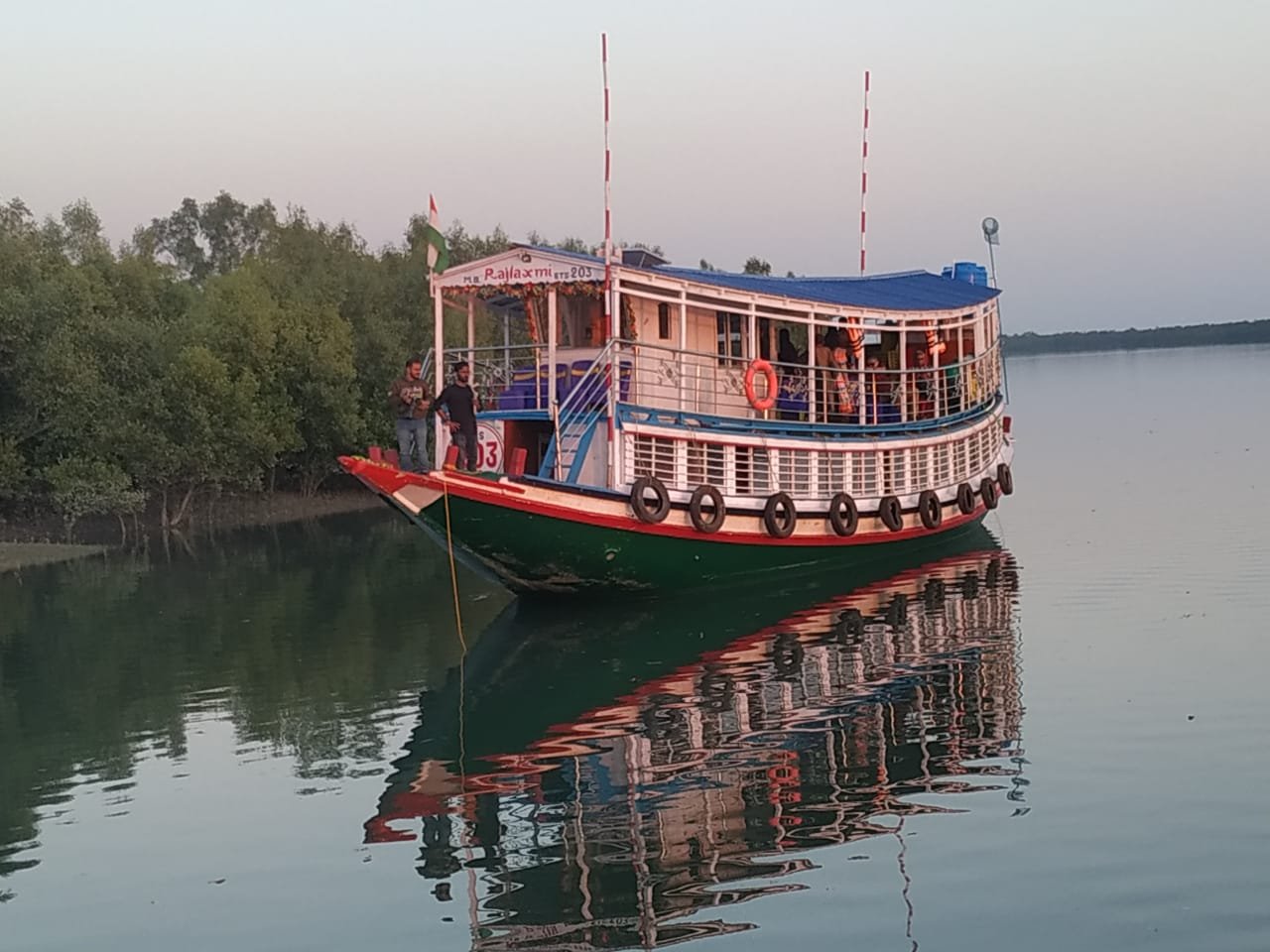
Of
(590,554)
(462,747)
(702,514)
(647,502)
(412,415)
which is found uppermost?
(412,415)

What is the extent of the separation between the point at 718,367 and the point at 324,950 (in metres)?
15.3

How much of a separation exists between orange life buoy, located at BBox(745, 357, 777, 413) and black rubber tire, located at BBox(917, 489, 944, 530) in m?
4.56

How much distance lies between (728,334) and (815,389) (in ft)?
6.43

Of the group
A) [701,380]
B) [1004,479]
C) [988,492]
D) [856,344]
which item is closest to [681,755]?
[701,380]

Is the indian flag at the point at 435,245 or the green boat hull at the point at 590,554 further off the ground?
the indian flag at the point at 435,245

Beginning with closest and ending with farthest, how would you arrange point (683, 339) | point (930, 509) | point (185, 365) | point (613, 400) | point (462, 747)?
point (462, 747)
point (613, 400)
point (683, 339)
point (930, 509)
point (185, 365)

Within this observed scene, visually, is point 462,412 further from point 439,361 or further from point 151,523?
point 151,523

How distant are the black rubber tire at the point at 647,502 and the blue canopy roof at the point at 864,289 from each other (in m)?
3.04

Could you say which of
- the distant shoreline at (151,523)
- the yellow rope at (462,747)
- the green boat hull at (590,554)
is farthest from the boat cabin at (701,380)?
the distant shoreline at (151,523)

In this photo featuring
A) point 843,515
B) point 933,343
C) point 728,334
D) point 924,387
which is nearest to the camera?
point 728,334

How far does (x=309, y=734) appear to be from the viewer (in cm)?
1658

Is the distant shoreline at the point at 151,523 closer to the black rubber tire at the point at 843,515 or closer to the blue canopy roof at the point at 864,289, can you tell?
the blue canopy roof at the point at 864,289

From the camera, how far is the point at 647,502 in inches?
855

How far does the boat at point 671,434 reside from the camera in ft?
70.0
